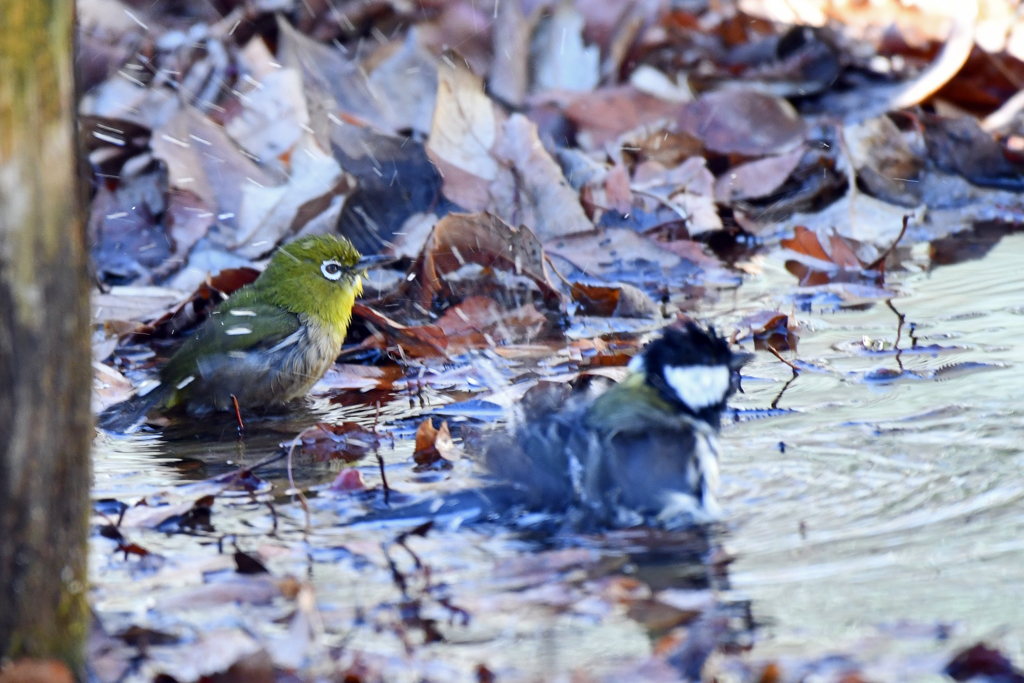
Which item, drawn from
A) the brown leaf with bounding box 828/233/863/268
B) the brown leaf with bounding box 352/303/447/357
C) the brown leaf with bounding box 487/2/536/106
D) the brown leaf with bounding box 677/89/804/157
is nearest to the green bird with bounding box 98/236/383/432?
the brown leaf with bounding box 352/303/447/357

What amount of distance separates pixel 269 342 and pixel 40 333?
3767 mm

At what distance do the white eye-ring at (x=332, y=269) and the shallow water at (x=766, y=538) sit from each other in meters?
1.02

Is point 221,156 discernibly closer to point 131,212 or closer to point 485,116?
point 131,212

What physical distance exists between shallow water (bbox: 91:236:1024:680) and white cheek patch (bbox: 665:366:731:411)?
0.27 m

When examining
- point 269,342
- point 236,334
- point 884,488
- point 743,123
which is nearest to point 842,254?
point 743,123

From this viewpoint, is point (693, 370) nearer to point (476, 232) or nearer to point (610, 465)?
point (610, 465)

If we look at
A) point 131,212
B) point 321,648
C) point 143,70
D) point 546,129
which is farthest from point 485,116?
point 321,648

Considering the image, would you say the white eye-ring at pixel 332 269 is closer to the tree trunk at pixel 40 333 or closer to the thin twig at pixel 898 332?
the thin twig at pixel 898 332

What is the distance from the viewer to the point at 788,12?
39.9 ft

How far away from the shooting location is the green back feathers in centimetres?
616

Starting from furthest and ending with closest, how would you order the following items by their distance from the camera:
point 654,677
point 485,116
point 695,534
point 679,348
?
1. point 485,116
2. point 679,348
3. point 695,534
4. point 654,677

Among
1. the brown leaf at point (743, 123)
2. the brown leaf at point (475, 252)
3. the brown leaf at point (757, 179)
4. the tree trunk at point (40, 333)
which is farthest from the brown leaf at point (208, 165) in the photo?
the tree trunk at point (40, 333)

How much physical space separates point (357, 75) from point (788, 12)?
4883mm

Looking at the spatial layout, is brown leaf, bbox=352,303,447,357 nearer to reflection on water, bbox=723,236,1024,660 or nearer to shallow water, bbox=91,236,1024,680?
shallow water, bbox=91,236,1024,680
